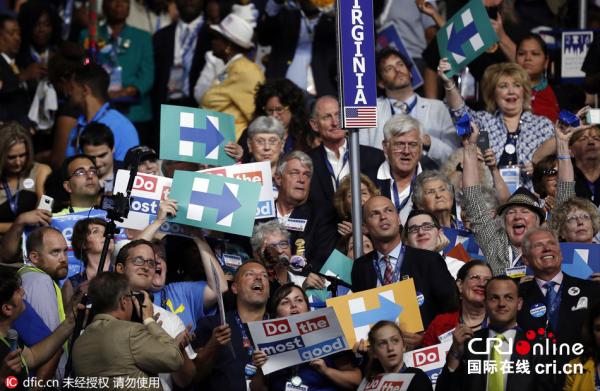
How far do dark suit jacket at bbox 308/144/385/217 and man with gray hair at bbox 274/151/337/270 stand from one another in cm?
34

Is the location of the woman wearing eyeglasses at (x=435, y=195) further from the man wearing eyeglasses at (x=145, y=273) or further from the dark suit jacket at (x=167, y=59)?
the dark suit jacket at (x=167, y=59)

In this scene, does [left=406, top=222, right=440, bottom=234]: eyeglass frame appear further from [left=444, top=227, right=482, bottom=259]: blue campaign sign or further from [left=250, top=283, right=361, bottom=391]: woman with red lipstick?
[left=250, top=283, right=361, bottom=391]: woman with red lipstick

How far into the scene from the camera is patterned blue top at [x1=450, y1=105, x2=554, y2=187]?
13352 mm

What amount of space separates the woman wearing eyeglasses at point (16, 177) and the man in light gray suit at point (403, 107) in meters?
2.93

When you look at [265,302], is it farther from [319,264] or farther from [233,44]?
[233,44]

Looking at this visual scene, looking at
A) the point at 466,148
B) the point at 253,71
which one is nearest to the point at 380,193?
the point at 466,148

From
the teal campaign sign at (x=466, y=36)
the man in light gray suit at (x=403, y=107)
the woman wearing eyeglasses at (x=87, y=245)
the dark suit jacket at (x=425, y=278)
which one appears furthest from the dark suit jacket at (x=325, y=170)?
the woman wearing eyeglasses at (x=87, y=245)

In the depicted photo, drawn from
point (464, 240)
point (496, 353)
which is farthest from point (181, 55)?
point (496, 353)

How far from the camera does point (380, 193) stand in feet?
41.9

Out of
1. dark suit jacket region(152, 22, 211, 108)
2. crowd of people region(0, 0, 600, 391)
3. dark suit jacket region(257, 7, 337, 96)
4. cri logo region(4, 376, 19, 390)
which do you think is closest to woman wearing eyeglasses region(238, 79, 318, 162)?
crowd of people region(0, 0, 600, 391)

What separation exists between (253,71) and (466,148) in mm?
3123

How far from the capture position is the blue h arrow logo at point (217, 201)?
38.6ft

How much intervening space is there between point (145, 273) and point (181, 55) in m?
5.95

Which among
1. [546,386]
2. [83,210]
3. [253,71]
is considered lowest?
[546,386]
